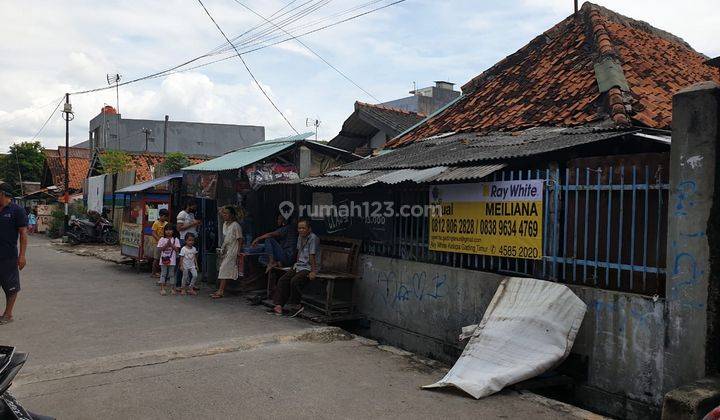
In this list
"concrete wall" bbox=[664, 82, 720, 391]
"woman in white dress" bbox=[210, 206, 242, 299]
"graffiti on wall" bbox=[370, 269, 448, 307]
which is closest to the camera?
"concrete wall" bbox=[664, 82, 720, 391]

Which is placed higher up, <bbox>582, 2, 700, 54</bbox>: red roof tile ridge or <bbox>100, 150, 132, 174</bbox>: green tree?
<bbox>582, 2, 700, 54</bbox>: red roof tile ridge

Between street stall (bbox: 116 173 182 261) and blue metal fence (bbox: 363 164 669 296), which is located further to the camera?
street stall (bbox: 116 173 182 261)

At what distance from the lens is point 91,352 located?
19.4 ft

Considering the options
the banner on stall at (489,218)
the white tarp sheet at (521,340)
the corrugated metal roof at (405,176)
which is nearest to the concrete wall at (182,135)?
the corrugated metal roof at (405,176)

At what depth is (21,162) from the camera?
41500 mm

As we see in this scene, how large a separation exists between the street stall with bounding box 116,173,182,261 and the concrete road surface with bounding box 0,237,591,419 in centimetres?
451

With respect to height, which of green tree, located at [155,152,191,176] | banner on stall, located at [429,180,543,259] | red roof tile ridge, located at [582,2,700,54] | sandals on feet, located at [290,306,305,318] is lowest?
sandals on feet, located at [290,306,305,318]

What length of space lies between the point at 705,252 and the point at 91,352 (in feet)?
20.1

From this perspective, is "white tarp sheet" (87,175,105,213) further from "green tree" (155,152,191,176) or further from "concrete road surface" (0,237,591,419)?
"concrete road surface" (0,237,591,419)

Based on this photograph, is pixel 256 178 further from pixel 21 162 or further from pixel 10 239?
pixel 21 162

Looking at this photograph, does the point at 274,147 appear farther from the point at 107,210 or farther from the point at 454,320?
the point at 107,210

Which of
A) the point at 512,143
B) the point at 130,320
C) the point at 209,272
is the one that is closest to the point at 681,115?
the point at 512,143

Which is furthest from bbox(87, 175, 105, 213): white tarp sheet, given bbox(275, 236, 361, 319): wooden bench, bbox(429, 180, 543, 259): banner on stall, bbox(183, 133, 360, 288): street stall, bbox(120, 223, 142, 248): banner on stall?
bbox(429, 180, 543, 259): banner on stall

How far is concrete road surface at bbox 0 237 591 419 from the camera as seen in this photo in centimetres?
436
